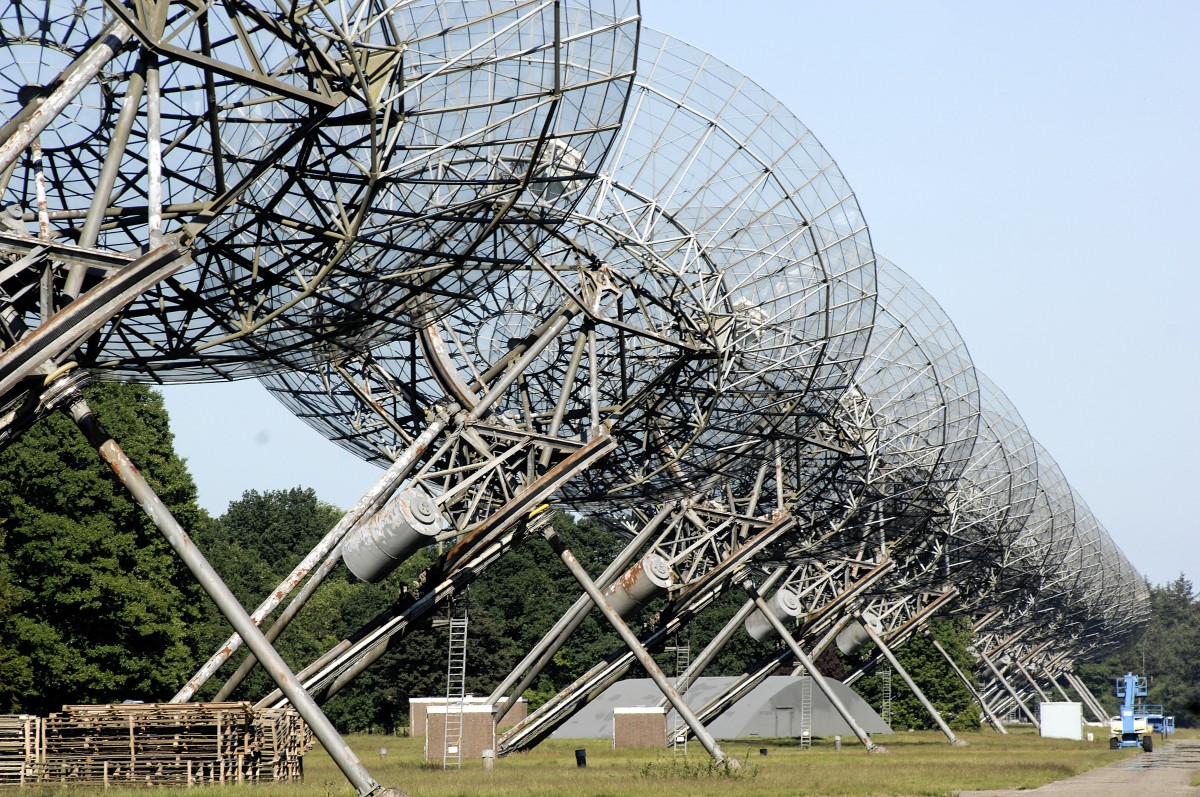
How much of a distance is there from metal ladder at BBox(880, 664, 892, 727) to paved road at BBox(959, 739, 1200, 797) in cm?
4419

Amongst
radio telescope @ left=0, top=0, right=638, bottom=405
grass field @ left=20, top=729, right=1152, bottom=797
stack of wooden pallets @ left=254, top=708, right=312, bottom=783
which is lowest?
grass field @ left=20, top=729, right=1152, bottom=797

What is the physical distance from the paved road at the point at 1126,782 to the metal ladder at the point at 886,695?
4419 cm

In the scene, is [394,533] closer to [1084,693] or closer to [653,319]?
[653,319]

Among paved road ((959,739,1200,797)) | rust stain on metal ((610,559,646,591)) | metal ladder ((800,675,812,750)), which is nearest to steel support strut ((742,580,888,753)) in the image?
metal ladder ((800,675,812,750))

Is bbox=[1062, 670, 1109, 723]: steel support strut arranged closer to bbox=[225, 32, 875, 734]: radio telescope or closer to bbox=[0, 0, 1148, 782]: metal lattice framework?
bbox=[0, 0, 1148, 782]: metal lattice framework

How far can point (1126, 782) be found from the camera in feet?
128

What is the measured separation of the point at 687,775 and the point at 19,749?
16.1m

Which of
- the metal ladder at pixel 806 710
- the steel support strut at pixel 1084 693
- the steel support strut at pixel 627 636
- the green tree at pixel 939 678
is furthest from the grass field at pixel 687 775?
the steel support strut at pixel 1084 693

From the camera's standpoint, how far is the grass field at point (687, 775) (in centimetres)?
3014

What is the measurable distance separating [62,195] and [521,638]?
91798 millimetres

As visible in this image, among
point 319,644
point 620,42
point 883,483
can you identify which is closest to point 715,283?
point 620,42

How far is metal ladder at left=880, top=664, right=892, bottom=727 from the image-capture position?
99.1 m

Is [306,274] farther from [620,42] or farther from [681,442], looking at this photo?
[681,442]

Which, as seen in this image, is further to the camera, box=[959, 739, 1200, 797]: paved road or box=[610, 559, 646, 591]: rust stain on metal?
box=[610, 559, 646, 591]: rust stain on metal
